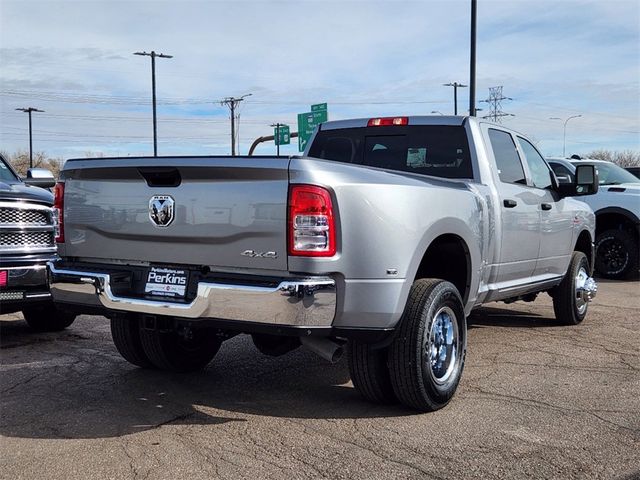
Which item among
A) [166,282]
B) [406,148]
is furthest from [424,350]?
[406,148]

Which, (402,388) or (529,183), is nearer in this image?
(402,388)

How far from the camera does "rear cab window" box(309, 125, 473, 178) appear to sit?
218 inches

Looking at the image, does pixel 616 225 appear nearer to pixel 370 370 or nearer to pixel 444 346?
pixel 444 346

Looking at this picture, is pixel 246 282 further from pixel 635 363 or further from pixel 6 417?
pixel 635 363

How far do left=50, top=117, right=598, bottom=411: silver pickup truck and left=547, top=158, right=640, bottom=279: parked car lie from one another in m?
6.56

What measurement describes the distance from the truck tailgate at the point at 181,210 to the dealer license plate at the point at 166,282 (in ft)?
0.22

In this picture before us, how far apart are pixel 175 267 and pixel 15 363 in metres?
2.48

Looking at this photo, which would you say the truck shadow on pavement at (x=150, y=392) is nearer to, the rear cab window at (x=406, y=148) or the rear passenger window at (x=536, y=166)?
the rear cab window at (x=406, y=148)

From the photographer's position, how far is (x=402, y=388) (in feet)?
13.6

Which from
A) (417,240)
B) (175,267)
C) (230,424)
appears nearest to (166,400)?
(230,424)

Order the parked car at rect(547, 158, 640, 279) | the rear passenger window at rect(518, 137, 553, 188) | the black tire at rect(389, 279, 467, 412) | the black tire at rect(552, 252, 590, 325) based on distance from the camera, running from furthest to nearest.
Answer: the parked car at rect(547, 158, 640, 279) < the black tire at rect(552, 252, 590, 325) < the rear passenger window at rect(518, 137, 553, 188) < the black tire at rect(389, 279, 467, 412)

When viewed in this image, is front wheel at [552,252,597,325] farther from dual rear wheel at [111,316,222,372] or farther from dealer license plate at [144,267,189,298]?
dealer license plate at [144,267,189,298]

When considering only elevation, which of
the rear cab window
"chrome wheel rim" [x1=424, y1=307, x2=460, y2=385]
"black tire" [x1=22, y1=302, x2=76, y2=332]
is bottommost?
"black tire" [x1=22, y1=302, x2=76, y2=332]

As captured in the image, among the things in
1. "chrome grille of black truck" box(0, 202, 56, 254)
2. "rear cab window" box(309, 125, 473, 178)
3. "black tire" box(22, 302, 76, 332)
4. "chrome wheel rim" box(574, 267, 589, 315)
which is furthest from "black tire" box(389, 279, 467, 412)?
"black tire" box(22, 302, 76, 332)
